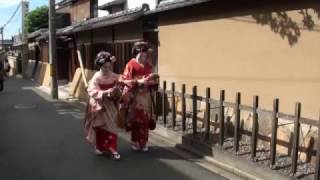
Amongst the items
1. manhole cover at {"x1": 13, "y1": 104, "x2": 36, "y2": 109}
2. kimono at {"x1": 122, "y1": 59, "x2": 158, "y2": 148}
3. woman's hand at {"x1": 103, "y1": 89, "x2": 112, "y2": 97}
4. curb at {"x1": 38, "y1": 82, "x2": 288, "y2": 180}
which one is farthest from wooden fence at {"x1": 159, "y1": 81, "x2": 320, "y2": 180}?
manhole cover at {"x1": 13, "y1": 104, "x2": 36, "y2": 109}

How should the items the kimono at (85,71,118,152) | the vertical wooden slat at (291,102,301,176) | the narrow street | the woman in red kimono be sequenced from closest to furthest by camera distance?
1. the vertical wooden slat at (291,102,301,176)
2. the narrow street
3. the kimono at (85,71,118,152)
4. the woman in red kimono

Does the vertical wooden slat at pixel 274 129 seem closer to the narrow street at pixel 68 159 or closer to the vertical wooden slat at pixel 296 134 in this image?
the vertical wooden slat at pixel 296 134

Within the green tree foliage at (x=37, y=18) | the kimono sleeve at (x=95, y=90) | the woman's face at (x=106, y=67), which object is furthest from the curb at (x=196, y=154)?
the green tree foliage at (x=37, y=18)

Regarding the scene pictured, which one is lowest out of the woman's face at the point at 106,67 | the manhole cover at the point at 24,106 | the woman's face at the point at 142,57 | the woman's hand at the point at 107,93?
the manhole cover at the point at 24,106

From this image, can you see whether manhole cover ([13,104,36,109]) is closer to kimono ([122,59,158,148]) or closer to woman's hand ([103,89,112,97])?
kimono ([122,59,158,148])

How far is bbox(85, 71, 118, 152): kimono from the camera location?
9750mm

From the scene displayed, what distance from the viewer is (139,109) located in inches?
408

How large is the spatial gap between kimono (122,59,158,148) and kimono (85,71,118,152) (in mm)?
347

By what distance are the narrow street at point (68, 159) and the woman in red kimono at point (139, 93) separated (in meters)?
0.39

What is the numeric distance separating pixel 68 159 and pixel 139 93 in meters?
1.73

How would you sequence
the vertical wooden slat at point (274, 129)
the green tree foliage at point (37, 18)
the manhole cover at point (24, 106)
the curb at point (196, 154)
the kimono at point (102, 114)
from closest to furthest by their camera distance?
the vertical wooden slat at point (274, 129), the curb at point (196, 154), the kimono at point (102, 114), the manhole cover at point (24, 106), the green tree foliage at point (37, 18)

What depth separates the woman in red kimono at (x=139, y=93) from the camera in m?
10.0

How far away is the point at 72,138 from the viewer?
39.6ft

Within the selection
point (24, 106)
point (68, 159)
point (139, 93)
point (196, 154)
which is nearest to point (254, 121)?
point (196, 154)
